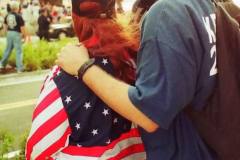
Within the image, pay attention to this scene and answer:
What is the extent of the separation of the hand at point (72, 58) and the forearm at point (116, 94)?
2.9 inches

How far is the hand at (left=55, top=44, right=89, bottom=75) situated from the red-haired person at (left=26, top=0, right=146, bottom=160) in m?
0.04

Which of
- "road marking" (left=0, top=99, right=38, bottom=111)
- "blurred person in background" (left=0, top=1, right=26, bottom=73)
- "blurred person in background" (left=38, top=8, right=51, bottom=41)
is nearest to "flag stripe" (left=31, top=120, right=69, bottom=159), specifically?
"road marking" (left=0, top=99, right=38, bottom=111)

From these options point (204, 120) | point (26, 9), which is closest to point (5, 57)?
point (26, 9)

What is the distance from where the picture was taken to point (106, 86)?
4.12 feet

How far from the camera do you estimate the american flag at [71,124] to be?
4.71 feet

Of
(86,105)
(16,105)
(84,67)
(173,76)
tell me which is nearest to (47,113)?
(86,105)

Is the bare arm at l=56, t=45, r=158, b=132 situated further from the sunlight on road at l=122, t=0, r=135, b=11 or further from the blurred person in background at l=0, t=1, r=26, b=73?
the blurred person in background at l=0, t=1, r=26, b=73

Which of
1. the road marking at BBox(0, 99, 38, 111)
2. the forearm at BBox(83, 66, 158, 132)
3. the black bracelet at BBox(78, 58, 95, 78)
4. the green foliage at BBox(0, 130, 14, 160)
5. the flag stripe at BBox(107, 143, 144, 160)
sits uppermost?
the black bracelet at BBox(78, 58, 95, 78)

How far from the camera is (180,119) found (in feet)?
4.24

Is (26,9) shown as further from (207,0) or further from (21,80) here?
(207,0)

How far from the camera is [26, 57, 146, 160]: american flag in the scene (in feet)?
4.71

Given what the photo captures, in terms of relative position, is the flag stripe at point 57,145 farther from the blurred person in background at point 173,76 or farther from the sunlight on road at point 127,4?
the sunlight on road at point 127,4

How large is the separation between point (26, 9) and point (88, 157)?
53.9ft

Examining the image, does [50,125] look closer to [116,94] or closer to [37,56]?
[116,94]
